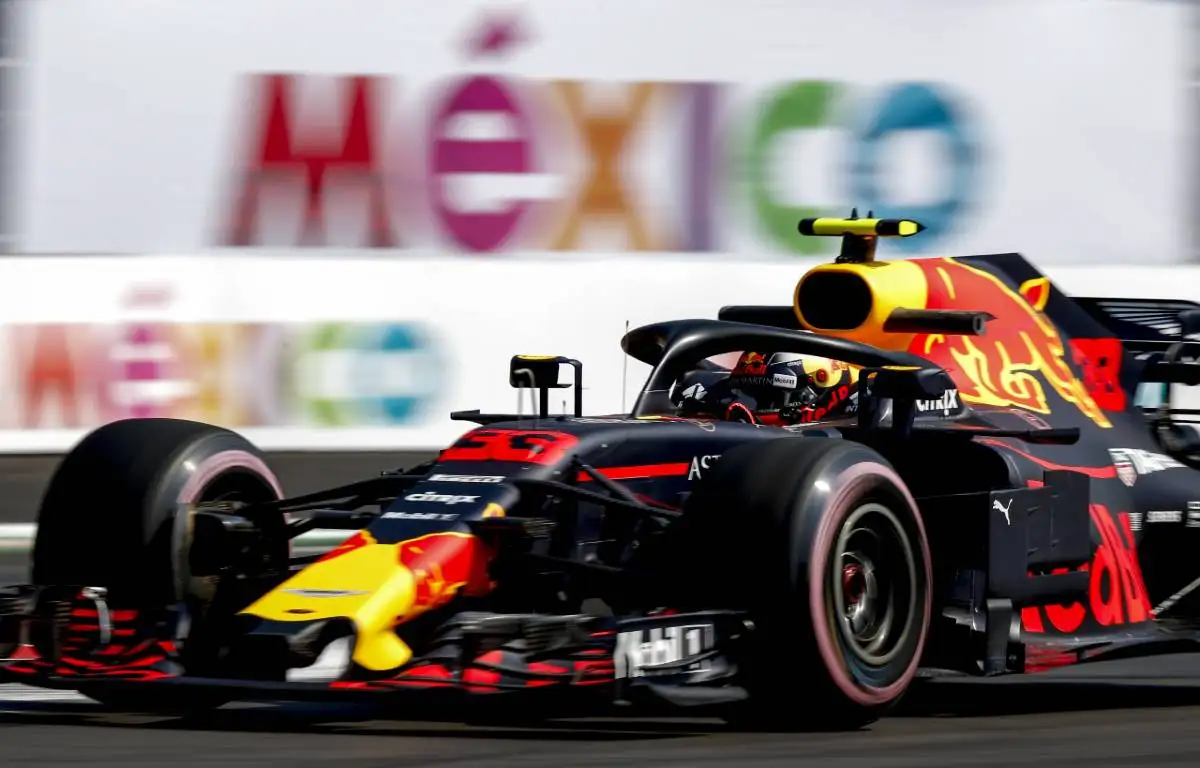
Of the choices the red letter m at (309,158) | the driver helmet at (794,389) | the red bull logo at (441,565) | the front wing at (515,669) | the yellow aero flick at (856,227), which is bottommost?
the front wing at (515,669)

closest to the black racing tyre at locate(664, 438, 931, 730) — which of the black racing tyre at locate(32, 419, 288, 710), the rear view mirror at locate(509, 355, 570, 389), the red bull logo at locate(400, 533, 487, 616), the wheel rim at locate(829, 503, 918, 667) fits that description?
the wheel rim at locate(829, 503, 918, 667)

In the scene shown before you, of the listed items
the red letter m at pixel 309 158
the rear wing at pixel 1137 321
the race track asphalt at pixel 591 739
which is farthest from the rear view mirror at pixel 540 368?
the red letter m at pixel 309 158

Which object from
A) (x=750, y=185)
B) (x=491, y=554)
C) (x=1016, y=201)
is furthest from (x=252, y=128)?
(x=491, y=554)

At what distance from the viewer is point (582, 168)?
13.4 meters

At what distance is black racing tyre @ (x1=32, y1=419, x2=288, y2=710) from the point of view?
7.43 meters

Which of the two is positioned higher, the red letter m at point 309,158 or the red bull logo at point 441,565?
the red letter m at point 309,158

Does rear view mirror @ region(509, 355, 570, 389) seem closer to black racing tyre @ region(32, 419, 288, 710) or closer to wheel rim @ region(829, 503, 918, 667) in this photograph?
black racing tyre @ region(32, 419, 288, 710)

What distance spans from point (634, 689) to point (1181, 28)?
871cm

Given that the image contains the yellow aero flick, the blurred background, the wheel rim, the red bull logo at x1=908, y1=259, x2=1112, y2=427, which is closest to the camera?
the wheel rim

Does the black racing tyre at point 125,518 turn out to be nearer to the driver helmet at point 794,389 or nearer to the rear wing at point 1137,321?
the driver helmet at point 794,389

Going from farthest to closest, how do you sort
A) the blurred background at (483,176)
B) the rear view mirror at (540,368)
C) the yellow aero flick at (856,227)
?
1. the blurred background at (483,176)
2. the yellow aero flick at (856,227)
3. the rear view mirror at (540,368)

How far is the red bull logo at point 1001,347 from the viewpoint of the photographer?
8.50m

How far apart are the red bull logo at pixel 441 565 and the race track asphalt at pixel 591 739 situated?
1.32ft

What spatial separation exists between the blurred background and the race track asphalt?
481 cm
